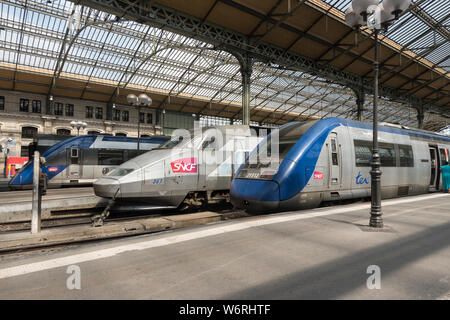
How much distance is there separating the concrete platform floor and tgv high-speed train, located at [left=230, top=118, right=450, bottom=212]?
1.36 m

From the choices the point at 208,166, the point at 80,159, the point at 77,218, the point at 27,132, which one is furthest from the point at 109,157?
the point at 27,132

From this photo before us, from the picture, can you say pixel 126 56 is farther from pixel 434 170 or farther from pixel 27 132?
pixel 434 170

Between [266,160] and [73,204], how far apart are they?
6848 mm

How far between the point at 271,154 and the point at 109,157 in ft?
42.6

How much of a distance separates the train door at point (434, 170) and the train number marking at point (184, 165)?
10323mm

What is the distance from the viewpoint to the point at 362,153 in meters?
8.12

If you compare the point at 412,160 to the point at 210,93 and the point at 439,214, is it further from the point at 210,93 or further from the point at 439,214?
the point at 210,93

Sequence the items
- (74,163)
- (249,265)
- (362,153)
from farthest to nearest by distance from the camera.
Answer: (74,163) → (362,153) → (249,265)

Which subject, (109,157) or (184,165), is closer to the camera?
(184,165)

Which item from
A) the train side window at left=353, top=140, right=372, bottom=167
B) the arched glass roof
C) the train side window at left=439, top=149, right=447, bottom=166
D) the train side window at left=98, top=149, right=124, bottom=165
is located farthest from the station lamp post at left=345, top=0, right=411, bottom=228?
the train side window at left=98, top=149, right=124, bottom=165
